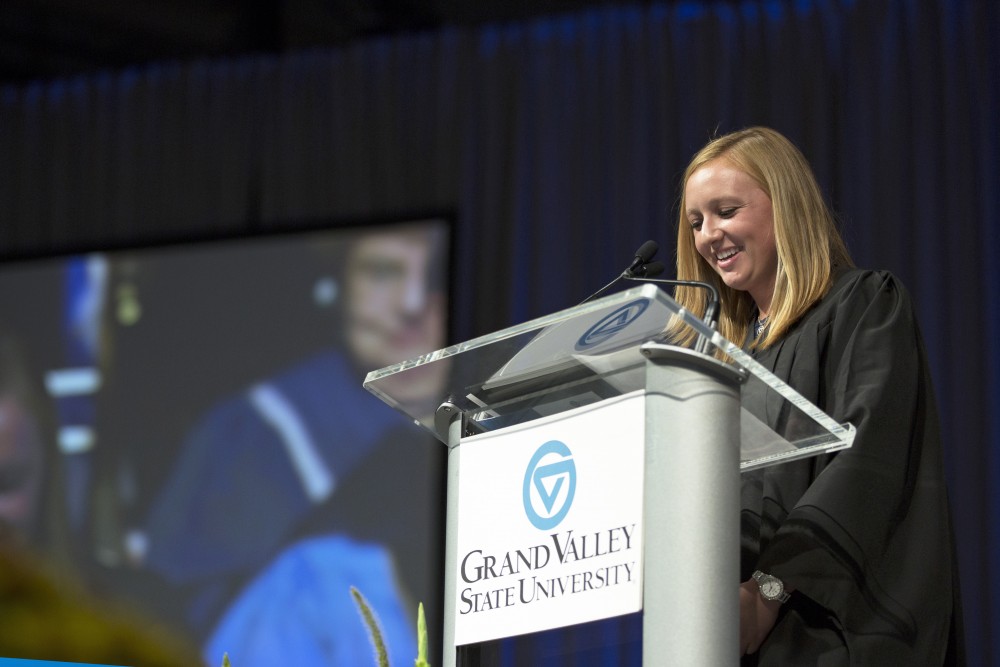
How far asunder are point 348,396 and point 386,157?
3.06 feet

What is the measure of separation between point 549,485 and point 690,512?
16cm

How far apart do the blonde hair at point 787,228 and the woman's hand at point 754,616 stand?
1.38 feet

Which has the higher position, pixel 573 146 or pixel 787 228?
pixel 573 146

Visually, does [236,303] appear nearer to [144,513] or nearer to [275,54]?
[144,513]

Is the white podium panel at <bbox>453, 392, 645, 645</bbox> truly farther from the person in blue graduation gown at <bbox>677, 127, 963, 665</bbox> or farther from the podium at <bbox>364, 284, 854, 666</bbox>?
the person in blue graduation gown at <bbox>677, 127, 963, 665</bbox>

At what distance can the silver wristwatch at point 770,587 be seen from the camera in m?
1.50

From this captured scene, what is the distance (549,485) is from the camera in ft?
4.35

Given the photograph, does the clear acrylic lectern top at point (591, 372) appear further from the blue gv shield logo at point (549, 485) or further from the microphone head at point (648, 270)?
the microphone head at point (648, 270)

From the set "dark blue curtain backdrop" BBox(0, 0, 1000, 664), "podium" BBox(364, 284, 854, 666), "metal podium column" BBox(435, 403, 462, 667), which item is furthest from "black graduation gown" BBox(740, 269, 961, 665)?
"dark blue curtain backdrop" BBox(0, 0, 1000, 664)

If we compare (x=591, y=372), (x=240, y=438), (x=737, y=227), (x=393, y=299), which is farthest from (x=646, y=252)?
(x=240, y=438)

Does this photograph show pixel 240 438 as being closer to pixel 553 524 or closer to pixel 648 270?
pixel 648 270

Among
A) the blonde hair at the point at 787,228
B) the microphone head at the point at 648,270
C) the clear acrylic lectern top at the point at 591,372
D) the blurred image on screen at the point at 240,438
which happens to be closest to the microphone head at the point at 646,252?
the microphone head at the point at 648,270

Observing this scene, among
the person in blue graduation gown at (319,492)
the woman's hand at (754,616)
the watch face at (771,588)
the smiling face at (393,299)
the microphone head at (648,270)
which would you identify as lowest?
the woman's hand at (754,616)

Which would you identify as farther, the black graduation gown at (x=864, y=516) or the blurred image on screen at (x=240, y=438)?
the blurred image on screen at (x=240, y=438)
